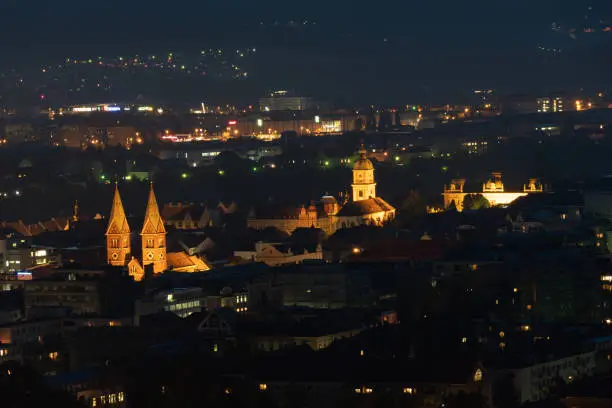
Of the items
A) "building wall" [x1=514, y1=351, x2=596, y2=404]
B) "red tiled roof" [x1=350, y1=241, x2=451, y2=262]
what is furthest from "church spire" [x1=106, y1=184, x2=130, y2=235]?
"building wall" [x1=514, y1=351, x2=596, y2=404]

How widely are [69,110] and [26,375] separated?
97.0 m

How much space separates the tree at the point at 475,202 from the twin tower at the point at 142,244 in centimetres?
1589

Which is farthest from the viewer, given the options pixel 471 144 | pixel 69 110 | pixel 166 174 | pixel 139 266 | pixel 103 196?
pixel 69 110

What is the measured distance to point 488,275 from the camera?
4597 centimetres

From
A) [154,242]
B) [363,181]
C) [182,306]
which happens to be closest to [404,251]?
[154,242]

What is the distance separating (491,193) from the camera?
228 feet

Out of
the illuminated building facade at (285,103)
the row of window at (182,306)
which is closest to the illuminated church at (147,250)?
the row of window at (182,306)

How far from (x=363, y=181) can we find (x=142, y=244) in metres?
17.6

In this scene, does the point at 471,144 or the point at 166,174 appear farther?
the point at 471,144

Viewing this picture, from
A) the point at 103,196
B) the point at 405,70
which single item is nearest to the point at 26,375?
the point at 103,196

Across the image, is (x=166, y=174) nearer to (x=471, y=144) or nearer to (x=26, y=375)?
(x=471, y=144)

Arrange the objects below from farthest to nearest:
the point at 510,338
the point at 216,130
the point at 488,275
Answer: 1. the point at 216,130
2. the point at 488,275
3. the point at 510,338

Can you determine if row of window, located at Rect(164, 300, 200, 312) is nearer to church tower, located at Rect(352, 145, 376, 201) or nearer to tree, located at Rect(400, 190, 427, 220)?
tree, located at Rect(400, 190, 427, 220)

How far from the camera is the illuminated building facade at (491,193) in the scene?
68.4 m
